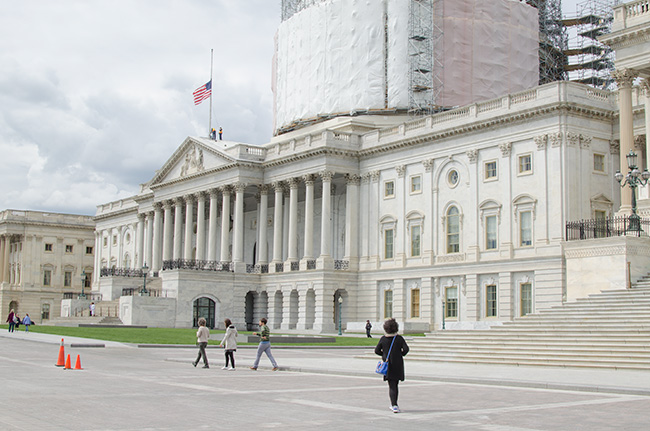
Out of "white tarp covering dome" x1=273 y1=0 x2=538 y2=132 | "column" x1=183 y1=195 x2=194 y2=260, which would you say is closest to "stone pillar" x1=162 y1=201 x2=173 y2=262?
"column" x1=183 y1=195 x2=194 y2=260

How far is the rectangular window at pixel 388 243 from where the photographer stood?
69562 millimetres

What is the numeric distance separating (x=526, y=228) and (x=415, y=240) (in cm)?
1107

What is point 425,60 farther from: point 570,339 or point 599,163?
point 570,339

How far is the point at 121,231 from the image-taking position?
115625 mm

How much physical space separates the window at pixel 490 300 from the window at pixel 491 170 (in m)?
7.61

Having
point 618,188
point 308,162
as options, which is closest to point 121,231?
point 308,162

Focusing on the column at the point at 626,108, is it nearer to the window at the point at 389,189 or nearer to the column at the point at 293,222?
the window at the point at 389,189

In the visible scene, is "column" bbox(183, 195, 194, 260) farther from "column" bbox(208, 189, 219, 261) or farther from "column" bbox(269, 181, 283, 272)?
"column" bbox(269, 181, 283, 272)

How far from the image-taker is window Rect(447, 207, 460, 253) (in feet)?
209

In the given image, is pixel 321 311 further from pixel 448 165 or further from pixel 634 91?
pixel 634 91

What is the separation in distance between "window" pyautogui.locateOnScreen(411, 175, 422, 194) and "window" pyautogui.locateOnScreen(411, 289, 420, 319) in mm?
7695

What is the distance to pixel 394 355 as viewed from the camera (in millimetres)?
17344

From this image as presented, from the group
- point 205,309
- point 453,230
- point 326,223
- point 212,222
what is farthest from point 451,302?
point 212,222

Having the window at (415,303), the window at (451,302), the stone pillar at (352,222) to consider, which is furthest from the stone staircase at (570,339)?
the stone pillar at (352,222)
